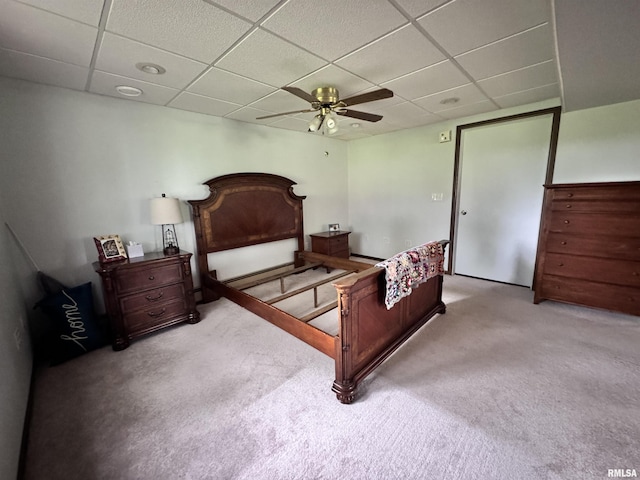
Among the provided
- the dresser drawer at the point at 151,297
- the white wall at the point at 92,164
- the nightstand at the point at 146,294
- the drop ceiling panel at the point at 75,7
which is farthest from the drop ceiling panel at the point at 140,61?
the dresser drawer at the point at 151,297

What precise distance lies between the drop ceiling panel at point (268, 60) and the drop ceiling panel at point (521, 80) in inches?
66.8

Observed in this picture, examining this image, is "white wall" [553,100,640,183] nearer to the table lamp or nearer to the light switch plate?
the light switch plate

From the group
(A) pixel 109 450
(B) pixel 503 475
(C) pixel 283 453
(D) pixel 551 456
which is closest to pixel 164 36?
(A) pixel 109 450

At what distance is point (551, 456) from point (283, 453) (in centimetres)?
138

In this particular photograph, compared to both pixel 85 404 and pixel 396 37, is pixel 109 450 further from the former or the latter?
pixel 396 37

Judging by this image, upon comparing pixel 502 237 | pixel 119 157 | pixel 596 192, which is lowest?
pixel 502 237

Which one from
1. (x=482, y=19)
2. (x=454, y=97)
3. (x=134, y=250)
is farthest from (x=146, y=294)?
(x=454, y=97)

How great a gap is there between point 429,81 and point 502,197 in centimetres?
206

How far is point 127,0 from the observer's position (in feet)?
4.43

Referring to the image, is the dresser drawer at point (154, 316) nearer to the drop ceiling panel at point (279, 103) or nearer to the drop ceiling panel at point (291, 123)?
the drop ceiling panel at point (279, 103)

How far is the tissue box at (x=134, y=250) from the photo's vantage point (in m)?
2.60

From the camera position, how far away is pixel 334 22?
1.58 metres

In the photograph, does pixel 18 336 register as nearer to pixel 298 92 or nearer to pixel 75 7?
pixel 75 7

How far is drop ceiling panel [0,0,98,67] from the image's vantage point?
141 cm
